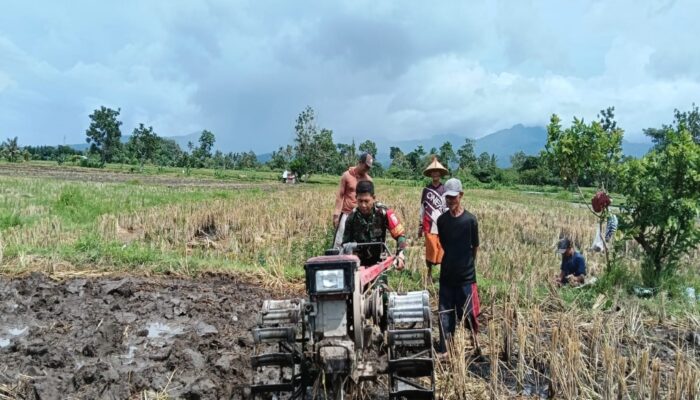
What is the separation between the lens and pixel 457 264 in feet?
16.1

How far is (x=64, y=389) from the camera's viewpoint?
13.3ft

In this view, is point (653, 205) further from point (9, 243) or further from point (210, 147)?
point (210, 147)

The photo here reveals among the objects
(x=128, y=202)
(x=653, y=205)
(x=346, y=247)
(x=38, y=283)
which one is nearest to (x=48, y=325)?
(x=38, y=283)

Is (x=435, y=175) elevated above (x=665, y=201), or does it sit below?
above

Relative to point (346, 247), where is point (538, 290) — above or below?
below

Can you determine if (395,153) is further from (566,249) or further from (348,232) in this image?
(348,232)

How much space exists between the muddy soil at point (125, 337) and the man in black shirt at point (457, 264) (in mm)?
1895

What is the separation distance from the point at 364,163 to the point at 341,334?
3301mm

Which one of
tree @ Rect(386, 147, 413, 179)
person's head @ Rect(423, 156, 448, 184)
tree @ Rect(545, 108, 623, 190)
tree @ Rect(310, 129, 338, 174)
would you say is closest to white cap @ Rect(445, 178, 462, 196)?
person's head @ Rect(423, 156, 448, 184)

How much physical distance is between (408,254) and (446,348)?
4.75 meters

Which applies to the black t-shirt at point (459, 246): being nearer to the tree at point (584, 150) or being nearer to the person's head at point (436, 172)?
the person's head at point (436, 172)

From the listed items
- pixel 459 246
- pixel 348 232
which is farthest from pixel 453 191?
pixel 348 232

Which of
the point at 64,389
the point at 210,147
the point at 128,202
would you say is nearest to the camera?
the point at 64,389

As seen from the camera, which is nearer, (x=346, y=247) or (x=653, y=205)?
(x=346, y=247)
